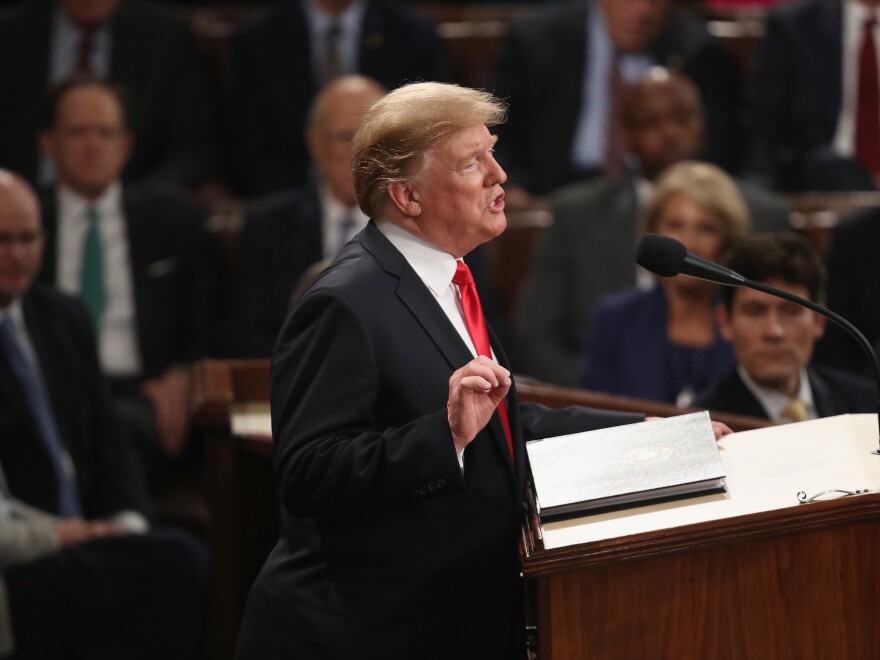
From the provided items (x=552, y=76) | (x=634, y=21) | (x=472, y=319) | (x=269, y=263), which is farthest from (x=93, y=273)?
(x=472, y=319)

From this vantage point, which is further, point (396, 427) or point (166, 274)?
point (166, 274)

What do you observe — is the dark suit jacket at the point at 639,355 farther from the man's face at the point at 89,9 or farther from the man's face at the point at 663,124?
the man's face at the point at 89,9

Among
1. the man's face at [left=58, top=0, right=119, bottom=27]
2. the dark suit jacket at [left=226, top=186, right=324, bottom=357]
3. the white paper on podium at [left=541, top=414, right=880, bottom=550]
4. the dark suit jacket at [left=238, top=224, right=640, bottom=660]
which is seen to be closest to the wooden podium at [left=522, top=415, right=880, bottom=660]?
the white paper on podium at [left=541, top=414, right=880, bottom=550]

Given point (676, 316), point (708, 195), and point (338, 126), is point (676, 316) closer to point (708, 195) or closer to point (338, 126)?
point (708, 195)

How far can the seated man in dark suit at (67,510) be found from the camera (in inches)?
111

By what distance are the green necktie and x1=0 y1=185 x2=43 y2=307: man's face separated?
1.80 ft

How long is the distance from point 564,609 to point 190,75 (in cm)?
320

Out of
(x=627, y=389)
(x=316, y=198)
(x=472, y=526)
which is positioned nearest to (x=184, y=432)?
(x=316, y=198)

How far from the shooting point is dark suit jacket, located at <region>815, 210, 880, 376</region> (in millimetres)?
3439

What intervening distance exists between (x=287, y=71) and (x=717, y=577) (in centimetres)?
316

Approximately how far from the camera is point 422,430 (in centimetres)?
145

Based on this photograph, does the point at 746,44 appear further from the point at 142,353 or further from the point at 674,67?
the point at 142,353

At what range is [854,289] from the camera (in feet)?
11.5

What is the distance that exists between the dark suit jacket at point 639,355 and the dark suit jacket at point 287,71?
1.45 meters
